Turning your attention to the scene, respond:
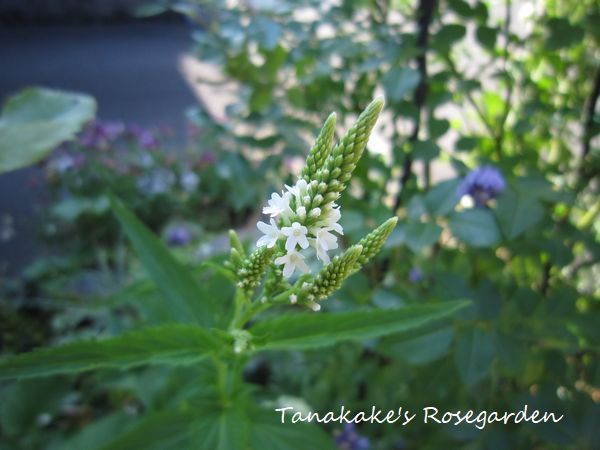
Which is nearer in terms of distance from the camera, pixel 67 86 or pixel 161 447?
pixel 161 447

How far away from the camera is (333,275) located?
1.74ft

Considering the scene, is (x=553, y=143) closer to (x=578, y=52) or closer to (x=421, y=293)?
(x=578, y=52)

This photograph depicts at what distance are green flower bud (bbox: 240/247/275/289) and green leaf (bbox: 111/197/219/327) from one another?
0.59ft

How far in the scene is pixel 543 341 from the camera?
884 mm

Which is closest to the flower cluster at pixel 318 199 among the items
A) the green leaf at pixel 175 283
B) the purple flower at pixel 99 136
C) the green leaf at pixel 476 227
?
the green leaf at pixel 175 283

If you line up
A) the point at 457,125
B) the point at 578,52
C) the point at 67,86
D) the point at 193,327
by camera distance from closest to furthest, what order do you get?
the point at 193,327, the point at 578,52, the point at 457,125, the point at 67,86

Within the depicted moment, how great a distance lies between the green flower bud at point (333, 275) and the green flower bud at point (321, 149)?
9cm

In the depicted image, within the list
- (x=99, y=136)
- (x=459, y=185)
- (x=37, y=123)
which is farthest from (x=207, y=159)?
(x=459, y=185)

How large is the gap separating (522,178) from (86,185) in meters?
1.97

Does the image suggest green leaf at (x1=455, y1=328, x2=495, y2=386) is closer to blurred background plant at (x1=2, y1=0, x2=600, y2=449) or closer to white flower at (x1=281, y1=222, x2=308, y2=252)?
blurred background plant at (x1=2, y1=0, x2=600, y2=449)

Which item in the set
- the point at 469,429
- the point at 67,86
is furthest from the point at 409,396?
the point at 67,86

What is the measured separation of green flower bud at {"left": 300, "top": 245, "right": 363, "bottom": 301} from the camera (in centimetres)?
52

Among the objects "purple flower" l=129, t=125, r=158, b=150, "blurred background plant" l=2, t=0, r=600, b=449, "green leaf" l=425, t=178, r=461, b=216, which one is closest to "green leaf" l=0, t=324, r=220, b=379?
"blurred background plant" l=2, t=0, r=600, b=449

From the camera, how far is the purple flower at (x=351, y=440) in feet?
3.58
